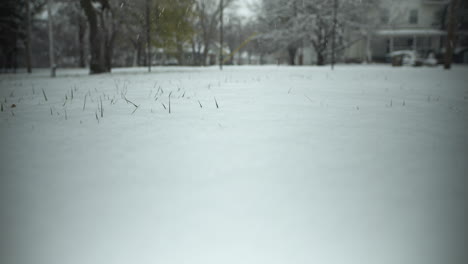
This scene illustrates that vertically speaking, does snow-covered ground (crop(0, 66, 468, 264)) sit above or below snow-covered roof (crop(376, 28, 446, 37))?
below

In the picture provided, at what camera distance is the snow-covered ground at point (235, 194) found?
1.32 metres

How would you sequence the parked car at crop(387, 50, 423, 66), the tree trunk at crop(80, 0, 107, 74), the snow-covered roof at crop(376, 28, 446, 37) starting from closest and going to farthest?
the tree trunk at crop(80, 0, 107, 74) < the parked car at crop(387, 50, 423, 66) < the snow-covered roof at crop(376, 28, 446, 37)

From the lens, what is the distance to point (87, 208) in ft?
5.03

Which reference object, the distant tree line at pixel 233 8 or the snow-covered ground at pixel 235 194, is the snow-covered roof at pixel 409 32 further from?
the snow-covered ground at pixel 235 194

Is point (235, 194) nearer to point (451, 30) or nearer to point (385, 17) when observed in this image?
point (451, 30)

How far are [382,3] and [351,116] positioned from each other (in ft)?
91.1

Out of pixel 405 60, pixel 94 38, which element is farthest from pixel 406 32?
pixel 94 38

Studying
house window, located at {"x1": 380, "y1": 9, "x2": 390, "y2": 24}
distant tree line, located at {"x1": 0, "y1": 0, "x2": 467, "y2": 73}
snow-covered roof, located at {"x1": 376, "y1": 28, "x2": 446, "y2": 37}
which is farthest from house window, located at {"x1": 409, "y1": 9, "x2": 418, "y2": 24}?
house window, located at {"x1": 380, "y1": 9, "x2": 390, "y2": 24}

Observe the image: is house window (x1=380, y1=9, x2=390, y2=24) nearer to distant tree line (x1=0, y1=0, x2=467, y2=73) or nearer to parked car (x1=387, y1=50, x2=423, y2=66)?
distant tree line (x1=0, y1=0, x2=467, y2=73)


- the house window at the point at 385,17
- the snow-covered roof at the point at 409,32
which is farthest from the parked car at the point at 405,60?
the house window at the point at 385,17

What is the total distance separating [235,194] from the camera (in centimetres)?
166

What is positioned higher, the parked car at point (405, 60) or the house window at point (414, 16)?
the house window at point (414, 16)

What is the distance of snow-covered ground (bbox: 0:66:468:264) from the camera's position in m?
1.32

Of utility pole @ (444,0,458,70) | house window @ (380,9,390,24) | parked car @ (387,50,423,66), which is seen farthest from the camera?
house window @ (380,9,390,24)
